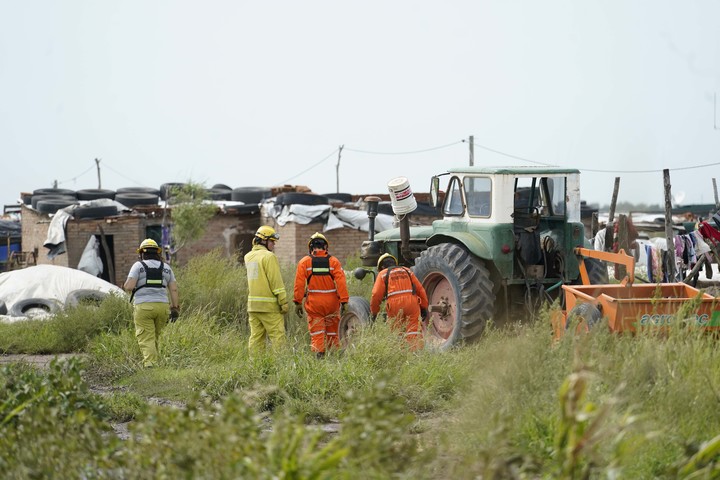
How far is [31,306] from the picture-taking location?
17.8 metres

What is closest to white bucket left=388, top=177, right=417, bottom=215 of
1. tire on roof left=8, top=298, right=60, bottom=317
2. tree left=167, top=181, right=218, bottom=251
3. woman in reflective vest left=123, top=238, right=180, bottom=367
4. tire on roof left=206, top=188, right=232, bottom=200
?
woman in reflective vest left=123, top=238, right=180, bottom=367

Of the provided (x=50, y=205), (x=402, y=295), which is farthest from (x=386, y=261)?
(x=50, y=205)

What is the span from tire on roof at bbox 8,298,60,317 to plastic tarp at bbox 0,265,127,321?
355mm

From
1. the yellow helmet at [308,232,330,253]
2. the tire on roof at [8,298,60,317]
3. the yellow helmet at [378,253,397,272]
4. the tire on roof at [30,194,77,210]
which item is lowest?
the tire on roof at [8,298,60,317]

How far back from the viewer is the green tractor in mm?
11086

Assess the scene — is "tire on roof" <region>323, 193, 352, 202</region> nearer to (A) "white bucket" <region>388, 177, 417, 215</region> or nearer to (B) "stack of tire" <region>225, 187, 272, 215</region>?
(B) "stack of tire" <region>225, 187, 272, 215</region>

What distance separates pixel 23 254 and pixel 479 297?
70.1 feet

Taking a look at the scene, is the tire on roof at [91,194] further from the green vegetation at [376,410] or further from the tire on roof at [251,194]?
the green vegetation at [376,410]

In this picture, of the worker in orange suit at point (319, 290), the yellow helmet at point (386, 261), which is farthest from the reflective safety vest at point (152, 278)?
the yellow helmet at point (386, 261)

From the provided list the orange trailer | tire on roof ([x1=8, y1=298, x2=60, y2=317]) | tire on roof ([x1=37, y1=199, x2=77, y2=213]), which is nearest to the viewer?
the orange trailer

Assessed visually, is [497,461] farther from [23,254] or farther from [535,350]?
[23,254]

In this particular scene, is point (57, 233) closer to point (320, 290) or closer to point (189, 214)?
point (189, 214)

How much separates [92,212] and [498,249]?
1779 centimetres

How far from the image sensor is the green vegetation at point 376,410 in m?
4.14
